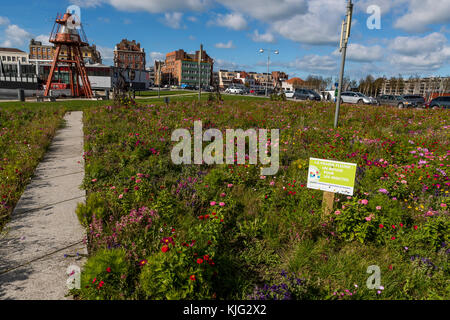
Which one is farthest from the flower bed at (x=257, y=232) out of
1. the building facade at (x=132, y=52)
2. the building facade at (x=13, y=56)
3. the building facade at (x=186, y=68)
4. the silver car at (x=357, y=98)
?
the building facade at (x=13, y=56)

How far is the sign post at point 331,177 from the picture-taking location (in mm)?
3783

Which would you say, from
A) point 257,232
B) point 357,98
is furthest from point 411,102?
point 257,232

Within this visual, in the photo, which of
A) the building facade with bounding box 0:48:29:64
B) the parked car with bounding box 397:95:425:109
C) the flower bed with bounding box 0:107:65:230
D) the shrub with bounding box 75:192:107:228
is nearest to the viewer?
the shrub with bounding box 75:192:107:228

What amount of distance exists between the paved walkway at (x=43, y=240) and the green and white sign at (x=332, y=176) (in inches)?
125

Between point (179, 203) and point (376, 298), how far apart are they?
2914mm

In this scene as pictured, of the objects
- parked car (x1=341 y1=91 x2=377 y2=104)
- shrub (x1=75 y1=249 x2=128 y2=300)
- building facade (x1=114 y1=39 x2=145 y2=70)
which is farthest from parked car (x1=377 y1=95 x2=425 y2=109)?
building facade (x1=114 y1=39 x2=145 y2=70)

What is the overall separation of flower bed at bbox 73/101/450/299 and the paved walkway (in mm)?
256

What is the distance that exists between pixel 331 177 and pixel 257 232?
1.29 m

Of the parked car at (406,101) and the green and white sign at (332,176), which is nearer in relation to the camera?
the green and white sign at (332,176)

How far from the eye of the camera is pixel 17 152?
6.90m

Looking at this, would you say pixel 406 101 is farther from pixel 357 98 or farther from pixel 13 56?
pixel 13 56

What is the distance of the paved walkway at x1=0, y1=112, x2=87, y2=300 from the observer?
281cm

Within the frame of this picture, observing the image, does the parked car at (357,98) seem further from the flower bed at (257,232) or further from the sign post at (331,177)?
the sign post at (331,177)

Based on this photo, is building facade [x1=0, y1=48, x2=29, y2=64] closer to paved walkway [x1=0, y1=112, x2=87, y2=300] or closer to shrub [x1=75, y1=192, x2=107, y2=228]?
paved walkway [x1=0, y1=112, x2=87, y2=300]
